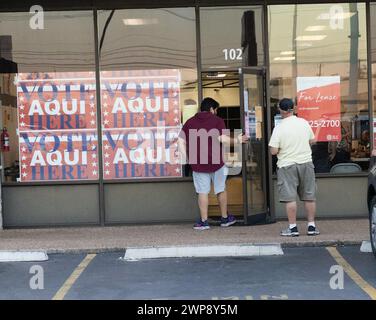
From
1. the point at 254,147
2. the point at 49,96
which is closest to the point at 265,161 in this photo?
the point at 254,147

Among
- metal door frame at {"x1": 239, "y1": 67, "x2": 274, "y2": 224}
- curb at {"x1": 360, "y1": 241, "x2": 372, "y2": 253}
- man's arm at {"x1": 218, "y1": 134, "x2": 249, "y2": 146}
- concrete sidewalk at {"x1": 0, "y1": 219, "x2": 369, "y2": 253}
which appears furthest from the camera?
metal door frame at {"x1": 239, "y1": 67, "x2": 274, "y2": 224}

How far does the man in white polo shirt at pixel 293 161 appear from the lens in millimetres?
8008

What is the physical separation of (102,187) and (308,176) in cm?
316

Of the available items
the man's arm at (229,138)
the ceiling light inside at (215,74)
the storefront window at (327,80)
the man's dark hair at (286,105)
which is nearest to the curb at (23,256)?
the man's arm at (229,138)

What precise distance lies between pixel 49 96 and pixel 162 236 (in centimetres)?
287

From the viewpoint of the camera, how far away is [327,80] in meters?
9.45

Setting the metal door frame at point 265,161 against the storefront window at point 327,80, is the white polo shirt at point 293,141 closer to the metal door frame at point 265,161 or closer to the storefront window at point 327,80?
the metal door frame at point 265,161

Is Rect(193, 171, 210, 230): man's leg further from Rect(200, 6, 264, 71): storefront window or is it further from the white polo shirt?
Rect(200, 6, 264, 71): storefront window

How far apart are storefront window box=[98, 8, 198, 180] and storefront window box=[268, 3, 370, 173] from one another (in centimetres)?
140

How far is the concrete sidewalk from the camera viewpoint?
776 cm

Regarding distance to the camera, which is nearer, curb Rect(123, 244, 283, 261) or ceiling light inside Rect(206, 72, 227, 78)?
curb Rect(123, 244, 283, 261)

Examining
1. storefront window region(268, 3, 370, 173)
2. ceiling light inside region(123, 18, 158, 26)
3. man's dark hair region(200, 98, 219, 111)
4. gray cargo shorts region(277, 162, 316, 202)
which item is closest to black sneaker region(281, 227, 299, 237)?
gray cargo shorts region(277, 162, 316, 202)
